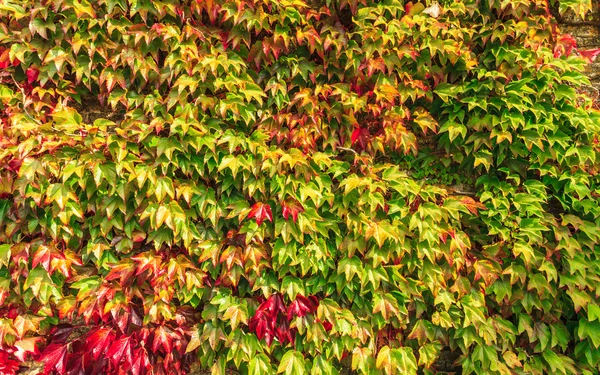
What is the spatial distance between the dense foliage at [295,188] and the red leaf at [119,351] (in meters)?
0.01

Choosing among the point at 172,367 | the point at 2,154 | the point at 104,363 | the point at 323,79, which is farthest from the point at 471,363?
the point at 2,154

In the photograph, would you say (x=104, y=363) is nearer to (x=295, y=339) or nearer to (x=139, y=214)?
(x=139, y=214)

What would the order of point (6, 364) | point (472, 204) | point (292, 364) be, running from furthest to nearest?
point (472, 204) < point (292, 364) < point (6, 364)

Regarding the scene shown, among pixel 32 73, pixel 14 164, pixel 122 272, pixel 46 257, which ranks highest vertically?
pixel 32 73

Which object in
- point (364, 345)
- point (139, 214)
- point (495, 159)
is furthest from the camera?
point (495, 159)

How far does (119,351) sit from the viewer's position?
7.50ft

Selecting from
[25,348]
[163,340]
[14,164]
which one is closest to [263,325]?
[163,340]

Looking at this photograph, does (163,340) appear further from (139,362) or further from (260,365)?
(260,365)

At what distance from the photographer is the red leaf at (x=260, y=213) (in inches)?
92.4

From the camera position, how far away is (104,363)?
2.38 meters

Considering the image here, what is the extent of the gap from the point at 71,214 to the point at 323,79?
5.54ft

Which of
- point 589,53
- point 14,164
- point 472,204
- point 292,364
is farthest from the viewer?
point 589,53

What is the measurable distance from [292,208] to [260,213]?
0.61 ft

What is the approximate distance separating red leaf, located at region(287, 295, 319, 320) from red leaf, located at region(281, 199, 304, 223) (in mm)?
502
